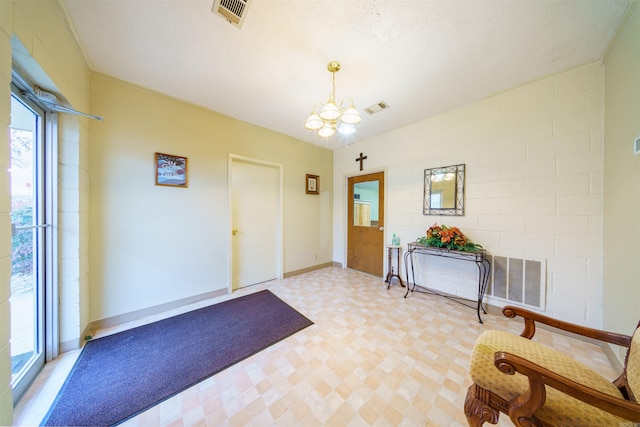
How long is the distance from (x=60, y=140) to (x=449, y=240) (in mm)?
3930

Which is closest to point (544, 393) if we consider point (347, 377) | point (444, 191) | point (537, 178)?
point (347, 377)

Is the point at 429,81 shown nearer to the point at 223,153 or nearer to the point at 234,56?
the point at 234,56

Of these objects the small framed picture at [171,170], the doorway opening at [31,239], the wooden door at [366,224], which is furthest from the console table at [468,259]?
the doorway opening at [31,239]

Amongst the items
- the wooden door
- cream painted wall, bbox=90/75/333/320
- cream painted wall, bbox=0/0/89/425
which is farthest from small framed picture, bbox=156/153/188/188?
the wooden door

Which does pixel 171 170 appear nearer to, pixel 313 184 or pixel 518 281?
pixel 313 184

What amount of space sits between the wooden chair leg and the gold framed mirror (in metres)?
2.08

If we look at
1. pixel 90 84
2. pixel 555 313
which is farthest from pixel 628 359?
pixel 90 84

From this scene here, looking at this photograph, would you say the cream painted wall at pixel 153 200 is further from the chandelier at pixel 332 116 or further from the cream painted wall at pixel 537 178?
the cream painted wall at pixel 537 178

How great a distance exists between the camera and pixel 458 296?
8.63 feet

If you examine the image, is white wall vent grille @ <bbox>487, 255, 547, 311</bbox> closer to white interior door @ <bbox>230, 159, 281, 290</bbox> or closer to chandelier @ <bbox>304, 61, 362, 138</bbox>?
chandelier @ <bbox>304, 61, 362, 138</bbox>

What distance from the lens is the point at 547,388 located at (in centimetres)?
96

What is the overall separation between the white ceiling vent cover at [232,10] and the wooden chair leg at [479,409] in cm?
268

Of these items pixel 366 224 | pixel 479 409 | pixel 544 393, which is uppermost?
pixel 366 224

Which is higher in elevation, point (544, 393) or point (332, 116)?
point (332, 116)
